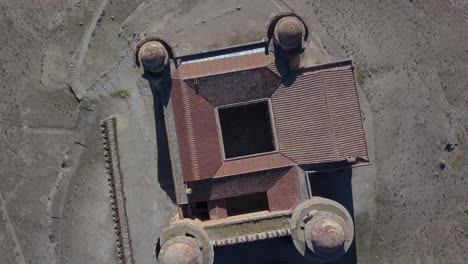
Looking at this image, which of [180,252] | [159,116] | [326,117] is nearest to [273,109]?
[326,117]

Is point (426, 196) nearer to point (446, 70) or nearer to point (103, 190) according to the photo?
point (446, 70)

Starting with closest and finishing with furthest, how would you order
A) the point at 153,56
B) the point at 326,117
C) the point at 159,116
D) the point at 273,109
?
the point at 153,56
the point at 326,117
the point at 273,109
the point at 159,116

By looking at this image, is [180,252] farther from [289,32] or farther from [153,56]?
[289,32]

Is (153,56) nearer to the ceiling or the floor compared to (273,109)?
nearer to the ceiling

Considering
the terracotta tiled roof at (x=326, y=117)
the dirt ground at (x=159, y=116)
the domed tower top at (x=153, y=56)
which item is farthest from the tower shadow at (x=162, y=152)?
the terracotta tiled roof at (x=326, y=117)

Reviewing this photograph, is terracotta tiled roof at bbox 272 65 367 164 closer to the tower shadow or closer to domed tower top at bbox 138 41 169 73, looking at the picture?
domed tower top at bbox 138 41 169 73

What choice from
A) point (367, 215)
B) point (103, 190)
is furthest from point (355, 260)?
point (103, 190)

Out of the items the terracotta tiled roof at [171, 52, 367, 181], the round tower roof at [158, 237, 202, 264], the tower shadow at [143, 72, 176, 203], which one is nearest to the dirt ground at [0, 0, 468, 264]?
the tower shadow at [143, 72, 176, 203]
